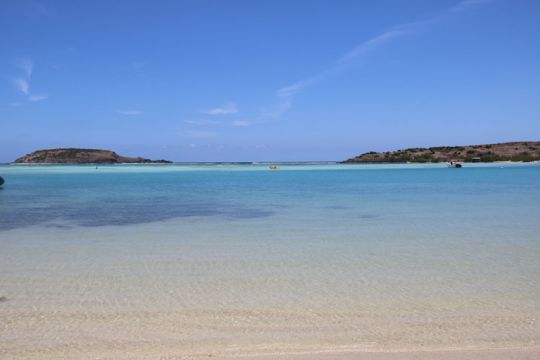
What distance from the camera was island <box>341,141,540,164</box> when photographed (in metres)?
120

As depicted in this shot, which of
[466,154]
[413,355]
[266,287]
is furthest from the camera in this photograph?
[466,154]

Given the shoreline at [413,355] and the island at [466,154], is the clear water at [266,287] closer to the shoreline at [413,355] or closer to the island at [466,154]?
the shoreline at [413,355]

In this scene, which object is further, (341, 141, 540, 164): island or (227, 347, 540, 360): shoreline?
(341, 141, 540, 164): island

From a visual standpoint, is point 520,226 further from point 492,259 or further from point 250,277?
point 250,277

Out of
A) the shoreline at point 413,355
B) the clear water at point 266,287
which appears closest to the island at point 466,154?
the clear water at point 266,287

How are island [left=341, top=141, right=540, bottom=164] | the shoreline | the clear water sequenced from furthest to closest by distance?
island [left=341, top=141, right=540, bottom=164], the clear water, the shoreline

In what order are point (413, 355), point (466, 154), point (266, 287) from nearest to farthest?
point (413, 355)
point (266, 287)
point (466, 154)

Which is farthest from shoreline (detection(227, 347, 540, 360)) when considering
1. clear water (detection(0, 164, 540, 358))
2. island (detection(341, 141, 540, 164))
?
island (detection(341, 141, 540, 164))

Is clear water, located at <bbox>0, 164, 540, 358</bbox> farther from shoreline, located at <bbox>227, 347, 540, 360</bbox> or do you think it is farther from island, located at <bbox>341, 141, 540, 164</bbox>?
island, located at <bbox>341, 141, 540, 164</bbox>

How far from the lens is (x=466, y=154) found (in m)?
131

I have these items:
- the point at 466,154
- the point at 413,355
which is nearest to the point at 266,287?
the point at 413,355

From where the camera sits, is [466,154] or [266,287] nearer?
[266,287]

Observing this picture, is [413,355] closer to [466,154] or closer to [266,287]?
[266,287]

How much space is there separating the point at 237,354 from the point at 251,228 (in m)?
8.47
